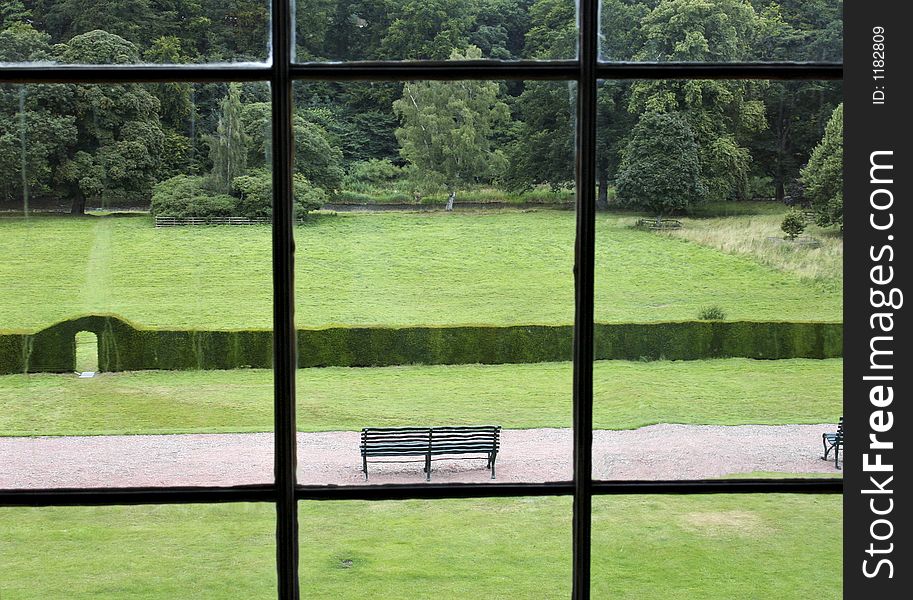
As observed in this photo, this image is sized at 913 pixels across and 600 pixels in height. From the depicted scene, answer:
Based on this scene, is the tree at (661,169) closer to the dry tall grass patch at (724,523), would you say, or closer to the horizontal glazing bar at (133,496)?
the dry tall grass patch at (724,523)

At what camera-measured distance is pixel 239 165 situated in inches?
105

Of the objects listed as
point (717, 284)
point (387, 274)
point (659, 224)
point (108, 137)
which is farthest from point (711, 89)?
point (108, 137)

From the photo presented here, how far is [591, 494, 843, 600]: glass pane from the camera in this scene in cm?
275

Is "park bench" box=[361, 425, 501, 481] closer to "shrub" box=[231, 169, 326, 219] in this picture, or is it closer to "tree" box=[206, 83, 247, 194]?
"shrub" box=[231, 169, 326, 219]

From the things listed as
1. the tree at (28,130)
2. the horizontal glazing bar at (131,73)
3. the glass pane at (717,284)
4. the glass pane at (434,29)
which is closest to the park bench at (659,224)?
the glass pane at (717,284)

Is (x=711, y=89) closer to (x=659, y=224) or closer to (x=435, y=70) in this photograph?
(x=659, y=224)

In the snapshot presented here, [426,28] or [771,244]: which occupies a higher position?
[426,28]

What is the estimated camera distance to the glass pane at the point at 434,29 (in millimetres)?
2613

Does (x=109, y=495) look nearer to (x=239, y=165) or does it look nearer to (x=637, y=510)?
(x=239, y=165)

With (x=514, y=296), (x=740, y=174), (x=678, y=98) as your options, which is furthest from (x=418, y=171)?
(x=740, y=174)

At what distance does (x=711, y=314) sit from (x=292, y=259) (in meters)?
1.25

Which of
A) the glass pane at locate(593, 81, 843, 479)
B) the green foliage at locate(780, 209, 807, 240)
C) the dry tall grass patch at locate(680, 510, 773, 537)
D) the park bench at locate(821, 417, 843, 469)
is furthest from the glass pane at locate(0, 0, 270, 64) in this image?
the park bench at locate(821, 417, 843, 469)

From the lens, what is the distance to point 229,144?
2664mm

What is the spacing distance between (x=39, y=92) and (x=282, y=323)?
0.96 meters
